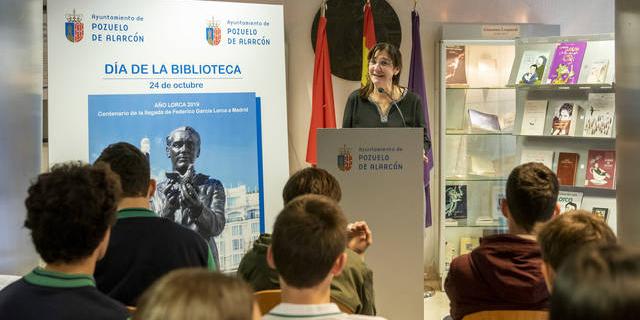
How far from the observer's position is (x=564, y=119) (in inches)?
202

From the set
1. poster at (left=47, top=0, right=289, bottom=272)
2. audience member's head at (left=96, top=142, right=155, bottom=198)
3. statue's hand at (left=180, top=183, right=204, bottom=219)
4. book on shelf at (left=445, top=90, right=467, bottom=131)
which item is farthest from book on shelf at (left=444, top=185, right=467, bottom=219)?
audience member's head at (left=96, top=142, right=155, bottom=198)

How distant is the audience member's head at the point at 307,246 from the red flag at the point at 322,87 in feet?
11.1

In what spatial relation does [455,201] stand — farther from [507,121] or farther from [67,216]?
[67,216]

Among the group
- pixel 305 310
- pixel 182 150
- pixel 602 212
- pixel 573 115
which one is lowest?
pixel 602 212

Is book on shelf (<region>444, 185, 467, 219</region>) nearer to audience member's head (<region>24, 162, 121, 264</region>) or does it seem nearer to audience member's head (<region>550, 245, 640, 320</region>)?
audience member's head (<region>24, 162, 121, 264</region>)

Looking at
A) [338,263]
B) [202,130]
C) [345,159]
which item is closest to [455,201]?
[202,130]

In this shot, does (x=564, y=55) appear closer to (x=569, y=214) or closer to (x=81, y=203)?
(x=569, y=214)

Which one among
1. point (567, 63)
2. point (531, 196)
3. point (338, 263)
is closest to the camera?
point (338, 263)

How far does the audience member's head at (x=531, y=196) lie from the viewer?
247cm

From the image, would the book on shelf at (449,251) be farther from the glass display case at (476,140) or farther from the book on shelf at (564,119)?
the book on shelf at (564,119)

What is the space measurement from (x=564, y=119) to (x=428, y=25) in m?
1.27

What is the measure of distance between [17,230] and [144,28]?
1434 millimetres

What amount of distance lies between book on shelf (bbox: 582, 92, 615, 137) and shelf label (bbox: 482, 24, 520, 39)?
2.62 ft

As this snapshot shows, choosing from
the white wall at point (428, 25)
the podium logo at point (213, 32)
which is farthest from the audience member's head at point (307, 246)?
the white wall at point (428, 25)
